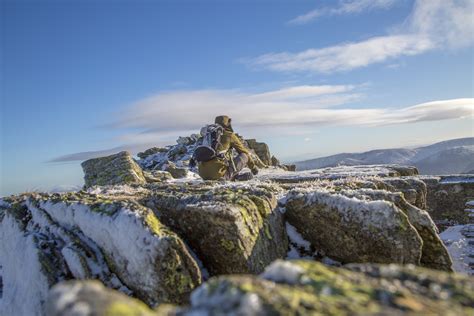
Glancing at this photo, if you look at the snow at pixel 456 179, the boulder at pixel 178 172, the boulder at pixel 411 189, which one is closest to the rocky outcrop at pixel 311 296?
the boulder at pixel 411 189

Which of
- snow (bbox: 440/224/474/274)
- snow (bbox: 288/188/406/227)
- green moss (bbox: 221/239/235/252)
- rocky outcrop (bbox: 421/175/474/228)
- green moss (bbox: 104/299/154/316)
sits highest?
green moss (bbox: 104/299/154/316)

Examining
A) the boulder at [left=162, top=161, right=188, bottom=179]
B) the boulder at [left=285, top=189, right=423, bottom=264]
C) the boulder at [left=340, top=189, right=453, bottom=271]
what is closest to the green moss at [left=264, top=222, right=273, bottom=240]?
the boulder at [left=285, top=189, right=423, bottom=264]

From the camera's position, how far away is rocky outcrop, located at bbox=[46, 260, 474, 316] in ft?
8.09

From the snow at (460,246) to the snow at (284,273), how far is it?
8703mm

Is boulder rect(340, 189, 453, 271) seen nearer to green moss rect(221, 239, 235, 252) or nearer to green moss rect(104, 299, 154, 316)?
green moss rect(221, 239, 235, 252)

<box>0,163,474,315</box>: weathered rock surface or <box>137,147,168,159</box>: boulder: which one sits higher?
<box>137,147,168,159</box>: boulder

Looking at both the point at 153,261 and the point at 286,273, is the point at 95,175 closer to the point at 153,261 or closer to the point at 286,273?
the point at 153,261

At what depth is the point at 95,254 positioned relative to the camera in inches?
260

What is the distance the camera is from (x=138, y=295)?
5.90m

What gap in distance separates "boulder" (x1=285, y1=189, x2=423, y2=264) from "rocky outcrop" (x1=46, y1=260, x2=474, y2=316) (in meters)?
4.06

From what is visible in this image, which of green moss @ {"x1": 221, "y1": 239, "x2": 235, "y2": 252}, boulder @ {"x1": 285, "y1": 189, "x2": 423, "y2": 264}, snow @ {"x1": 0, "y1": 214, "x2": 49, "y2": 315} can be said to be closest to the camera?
green moss @ {"x1": 221, "y1": 239, "x2": 235, "y2": 252}

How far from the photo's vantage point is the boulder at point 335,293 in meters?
2.46

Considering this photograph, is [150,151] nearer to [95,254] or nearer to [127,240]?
[95,254]

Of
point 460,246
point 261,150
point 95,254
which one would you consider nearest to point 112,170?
point 95,254
